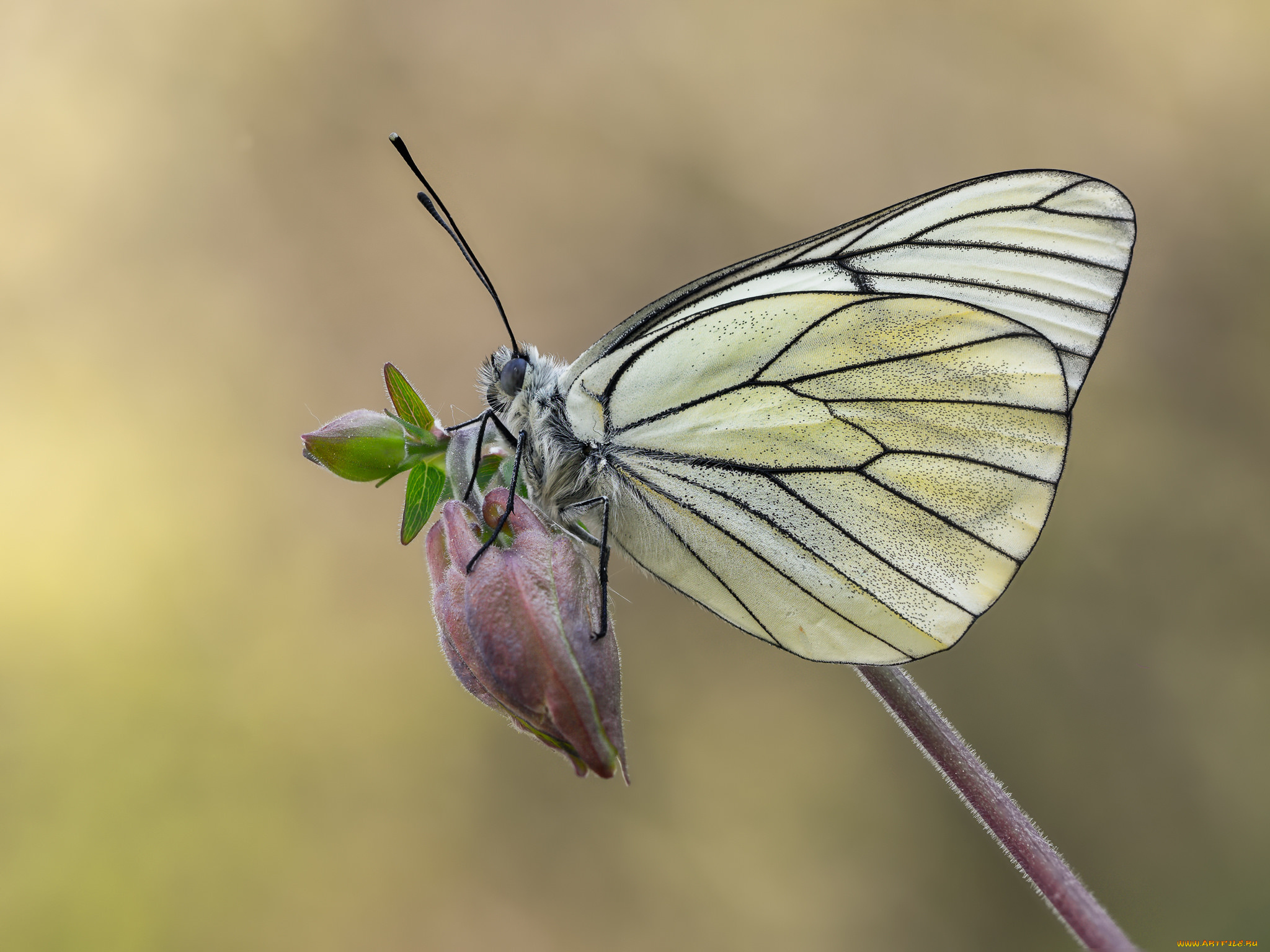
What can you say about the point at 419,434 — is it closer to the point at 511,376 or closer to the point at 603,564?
the point at 511,376

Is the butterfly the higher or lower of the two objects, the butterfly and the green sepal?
the lower

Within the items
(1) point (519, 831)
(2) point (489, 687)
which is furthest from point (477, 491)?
(1) point (519, 831)

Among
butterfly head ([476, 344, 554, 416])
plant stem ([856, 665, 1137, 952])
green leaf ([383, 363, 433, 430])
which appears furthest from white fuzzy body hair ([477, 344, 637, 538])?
plant stem ([856, 665, 1137, 952])

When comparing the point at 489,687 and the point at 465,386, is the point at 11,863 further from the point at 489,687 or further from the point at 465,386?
the point at 489,687

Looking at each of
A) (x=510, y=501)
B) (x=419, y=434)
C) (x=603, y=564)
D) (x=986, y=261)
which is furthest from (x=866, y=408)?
(x=419, y=434)

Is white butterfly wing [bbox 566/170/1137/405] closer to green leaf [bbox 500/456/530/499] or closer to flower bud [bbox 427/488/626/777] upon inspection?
green leaf [bbox 500/456/530/499]

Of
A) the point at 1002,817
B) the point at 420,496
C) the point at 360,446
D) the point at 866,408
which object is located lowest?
the point at 1002,817
